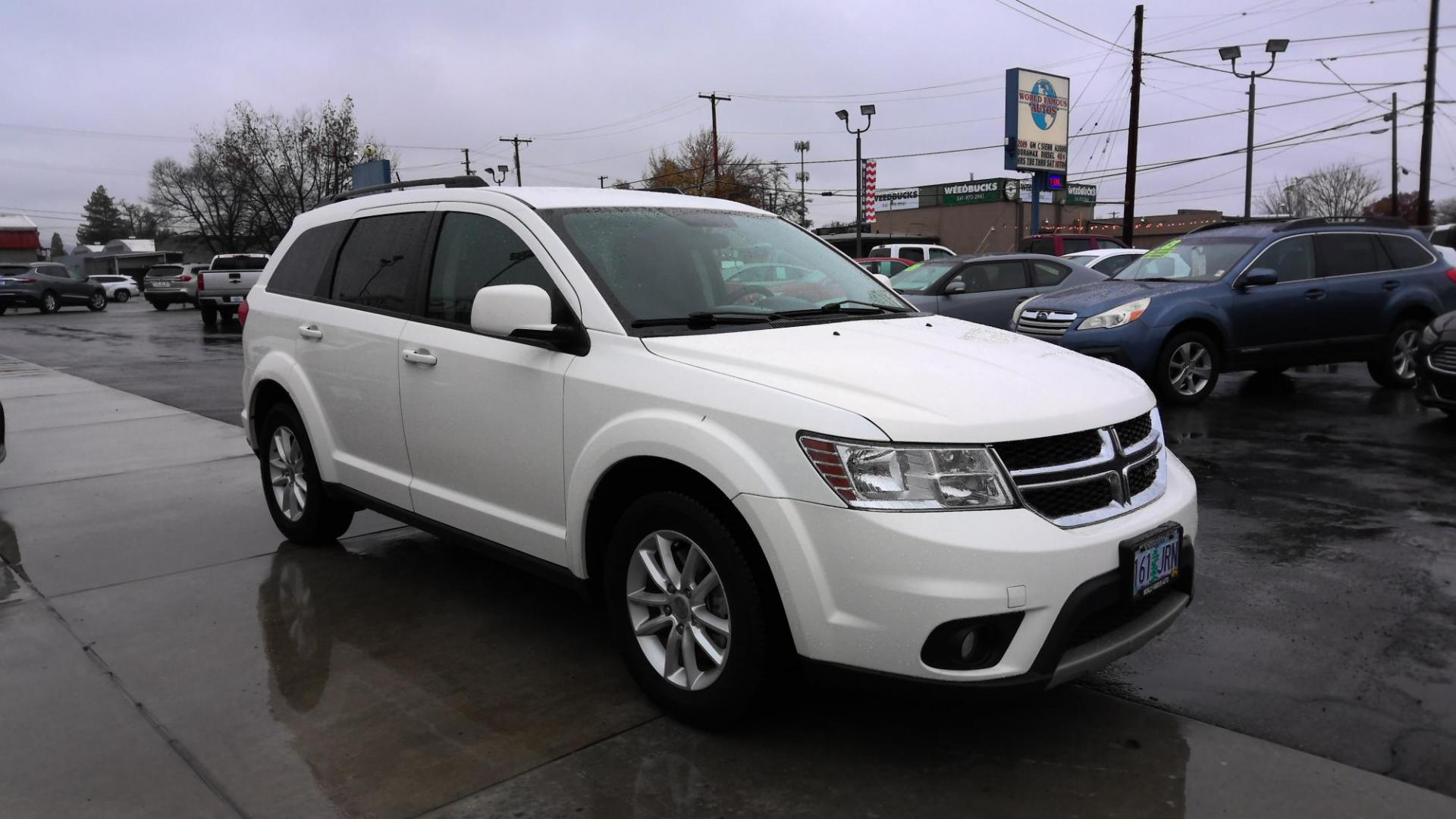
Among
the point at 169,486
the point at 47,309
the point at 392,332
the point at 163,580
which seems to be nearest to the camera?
the point at 392,332

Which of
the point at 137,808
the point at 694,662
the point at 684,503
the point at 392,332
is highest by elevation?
the point at 392,332

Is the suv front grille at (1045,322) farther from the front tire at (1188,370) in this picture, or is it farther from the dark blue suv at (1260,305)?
the front tire at (1188,370)

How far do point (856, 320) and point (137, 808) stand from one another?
9.34 ft

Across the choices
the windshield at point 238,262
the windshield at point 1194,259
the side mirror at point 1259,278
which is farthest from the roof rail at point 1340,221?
the windshield at point 238,262

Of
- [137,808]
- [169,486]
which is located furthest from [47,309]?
[137,808]

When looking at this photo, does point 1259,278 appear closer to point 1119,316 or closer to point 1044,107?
point 1119,316

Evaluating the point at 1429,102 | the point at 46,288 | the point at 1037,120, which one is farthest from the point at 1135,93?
the point at 46,288

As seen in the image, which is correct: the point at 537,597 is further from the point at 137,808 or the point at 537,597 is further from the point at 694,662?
the point at 137,808

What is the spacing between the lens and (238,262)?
2850 centimetres

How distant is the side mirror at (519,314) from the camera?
11.4 feet

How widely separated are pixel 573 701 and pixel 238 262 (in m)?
28.5

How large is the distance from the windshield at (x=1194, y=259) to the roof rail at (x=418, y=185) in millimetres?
7928

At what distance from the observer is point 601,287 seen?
3701 mm

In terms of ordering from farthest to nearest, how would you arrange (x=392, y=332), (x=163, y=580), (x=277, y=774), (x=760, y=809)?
(x=163, y=580)
(x=392, y=332)
(x=277, y=774)
(x=760, y=809)
